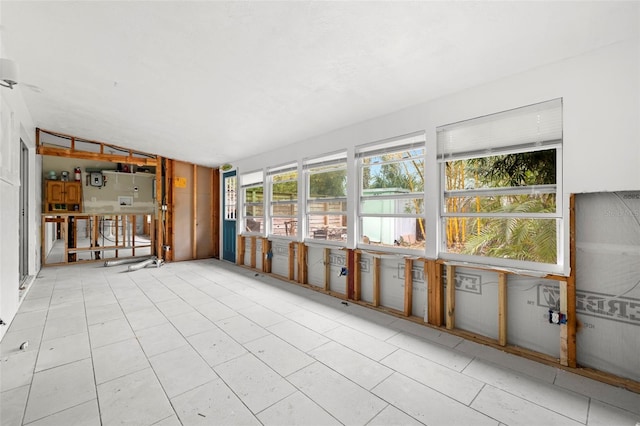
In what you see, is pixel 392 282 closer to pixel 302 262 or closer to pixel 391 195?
pixel 391 195

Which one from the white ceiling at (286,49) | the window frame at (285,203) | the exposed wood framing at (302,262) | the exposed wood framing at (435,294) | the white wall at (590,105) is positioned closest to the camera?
the white ceiling at (286,49)

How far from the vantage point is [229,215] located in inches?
300

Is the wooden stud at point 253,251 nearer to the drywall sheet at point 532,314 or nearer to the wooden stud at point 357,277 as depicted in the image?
the wooden stud at point 357,277

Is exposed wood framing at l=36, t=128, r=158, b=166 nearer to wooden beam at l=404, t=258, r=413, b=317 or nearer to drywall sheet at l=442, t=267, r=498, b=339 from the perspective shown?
wooden beam at l=404, t=258, r=413, b=317

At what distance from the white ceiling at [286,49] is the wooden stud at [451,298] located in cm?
200

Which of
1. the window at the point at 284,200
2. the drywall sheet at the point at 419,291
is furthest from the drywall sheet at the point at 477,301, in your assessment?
the window at the point at 284,200

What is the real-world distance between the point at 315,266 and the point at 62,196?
6.52 meters

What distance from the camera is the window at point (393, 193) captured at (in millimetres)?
3586

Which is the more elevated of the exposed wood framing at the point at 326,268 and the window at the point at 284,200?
the window at the point at 284,200

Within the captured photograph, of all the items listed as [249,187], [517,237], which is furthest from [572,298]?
[249,187]

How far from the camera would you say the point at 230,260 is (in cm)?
743

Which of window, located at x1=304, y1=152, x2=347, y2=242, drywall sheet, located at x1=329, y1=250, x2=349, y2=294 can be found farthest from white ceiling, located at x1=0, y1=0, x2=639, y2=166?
drywall sheet, located at x1=329, y1=250, x2=349, y2=294

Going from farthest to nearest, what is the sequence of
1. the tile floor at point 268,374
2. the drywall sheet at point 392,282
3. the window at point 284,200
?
1. the window at point 284,200
2. the drywall sheet at point 392,282
3. the tile floor at point 268,374

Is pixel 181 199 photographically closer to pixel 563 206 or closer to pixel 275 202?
pixel 275 202
